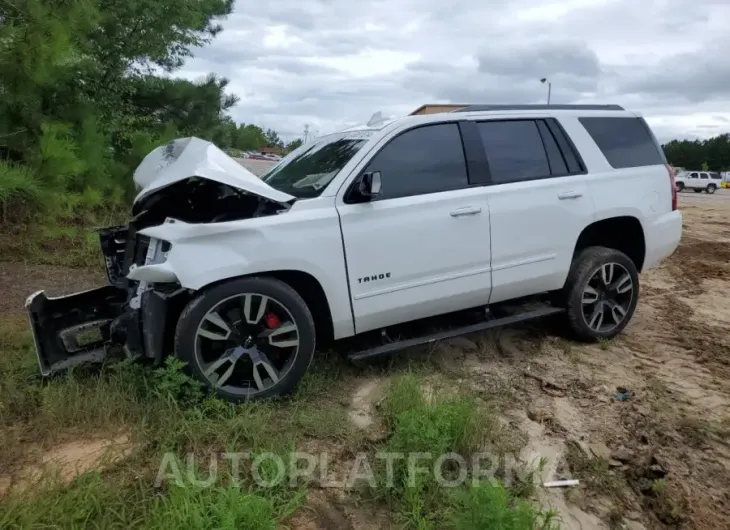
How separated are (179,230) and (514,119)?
2.78 meters

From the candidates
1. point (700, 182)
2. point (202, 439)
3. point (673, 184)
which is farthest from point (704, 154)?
point (202, 439)

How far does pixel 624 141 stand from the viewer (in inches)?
206

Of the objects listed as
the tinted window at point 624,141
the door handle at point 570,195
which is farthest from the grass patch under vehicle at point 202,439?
the tinted window at point 624,141

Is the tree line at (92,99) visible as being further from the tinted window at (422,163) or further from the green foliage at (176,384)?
the tinted window at (422,163)

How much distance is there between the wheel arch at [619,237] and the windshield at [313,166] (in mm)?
2116

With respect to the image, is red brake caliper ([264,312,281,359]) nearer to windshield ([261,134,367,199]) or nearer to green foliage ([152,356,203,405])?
green foliage ([152,356,203,405])

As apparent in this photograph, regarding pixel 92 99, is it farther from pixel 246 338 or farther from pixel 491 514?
pixel 491 514

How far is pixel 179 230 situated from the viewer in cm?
355

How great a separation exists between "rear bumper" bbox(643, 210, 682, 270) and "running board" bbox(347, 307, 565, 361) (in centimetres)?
103

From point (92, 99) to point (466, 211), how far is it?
595 cm

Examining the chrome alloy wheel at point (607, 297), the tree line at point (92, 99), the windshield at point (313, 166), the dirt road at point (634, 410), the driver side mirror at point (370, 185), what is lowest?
the dirt road at point (634, 410)

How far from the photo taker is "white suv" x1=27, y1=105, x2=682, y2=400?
12.0ft

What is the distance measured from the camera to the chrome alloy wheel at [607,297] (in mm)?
5023

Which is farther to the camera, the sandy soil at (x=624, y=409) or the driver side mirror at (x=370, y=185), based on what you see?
the driver side mirror at (x=370, y=185)
